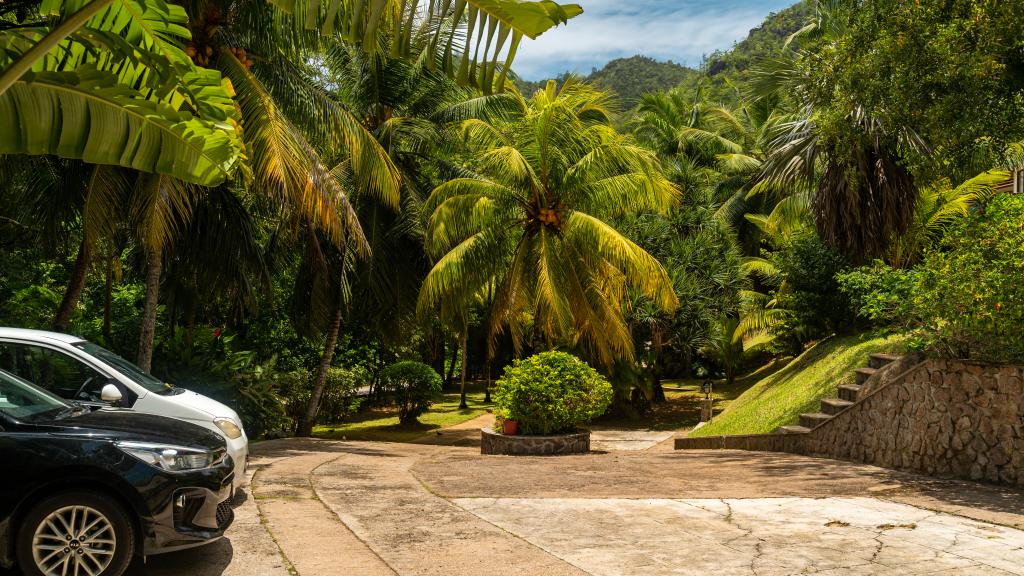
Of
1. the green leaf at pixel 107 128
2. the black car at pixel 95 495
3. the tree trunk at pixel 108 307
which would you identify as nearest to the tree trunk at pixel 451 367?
the tree trunk at pixel 108 307

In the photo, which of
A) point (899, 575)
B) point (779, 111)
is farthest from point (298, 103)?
point (779, 111)

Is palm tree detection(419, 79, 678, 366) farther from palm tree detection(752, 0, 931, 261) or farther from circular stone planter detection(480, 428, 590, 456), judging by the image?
circular stone planter detection(480, 428, 590, 456)

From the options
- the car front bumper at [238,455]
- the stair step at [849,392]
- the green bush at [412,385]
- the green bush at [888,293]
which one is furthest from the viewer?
the green bush at [412,385]

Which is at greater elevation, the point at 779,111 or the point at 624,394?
the point at 779,111

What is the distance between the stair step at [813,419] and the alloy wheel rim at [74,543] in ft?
33.8

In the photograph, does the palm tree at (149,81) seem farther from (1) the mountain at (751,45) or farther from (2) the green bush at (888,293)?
(1) the mountain at (751,45)

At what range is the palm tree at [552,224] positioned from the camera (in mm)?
18391

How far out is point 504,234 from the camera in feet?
64.3

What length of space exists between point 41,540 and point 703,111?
1698 inches

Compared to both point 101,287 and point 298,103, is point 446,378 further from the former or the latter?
point 298,103

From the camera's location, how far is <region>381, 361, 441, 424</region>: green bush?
25531 millimetres

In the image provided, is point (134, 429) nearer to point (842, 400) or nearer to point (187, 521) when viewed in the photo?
point (187, 521)

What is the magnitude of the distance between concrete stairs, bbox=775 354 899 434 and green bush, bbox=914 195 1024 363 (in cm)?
210

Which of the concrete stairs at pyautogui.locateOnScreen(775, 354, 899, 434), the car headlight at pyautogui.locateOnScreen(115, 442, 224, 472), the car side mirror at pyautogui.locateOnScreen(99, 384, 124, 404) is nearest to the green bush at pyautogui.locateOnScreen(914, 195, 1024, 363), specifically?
the concrete stairs at pyautogui.locateOnScreen(775, 354, 899, 434)
